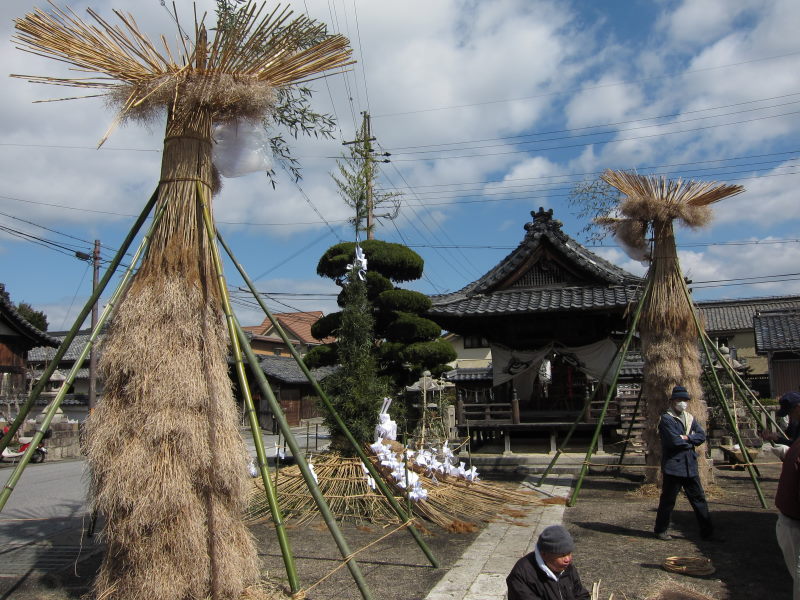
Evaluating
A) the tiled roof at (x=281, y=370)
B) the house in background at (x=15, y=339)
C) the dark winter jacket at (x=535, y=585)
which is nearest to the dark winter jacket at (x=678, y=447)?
the dark winter jacket at (x=535, y=585)

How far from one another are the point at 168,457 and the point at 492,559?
11.5 ft

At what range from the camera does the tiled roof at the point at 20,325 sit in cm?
2111

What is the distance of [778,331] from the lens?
2484 cm

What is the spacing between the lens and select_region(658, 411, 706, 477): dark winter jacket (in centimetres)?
673

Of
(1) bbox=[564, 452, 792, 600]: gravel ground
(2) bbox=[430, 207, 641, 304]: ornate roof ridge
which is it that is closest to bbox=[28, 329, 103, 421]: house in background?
(2) bbox=[430, 207, 641, 304]: ornate roof ridge

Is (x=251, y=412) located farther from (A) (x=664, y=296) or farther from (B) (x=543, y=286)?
(B) (x=543, y=286)

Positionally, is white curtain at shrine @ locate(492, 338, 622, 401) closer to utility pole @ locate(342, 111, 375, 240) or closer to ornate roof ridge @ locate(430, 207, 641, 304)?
ornate roof ridge @ locate(430, 207, 641, 304)

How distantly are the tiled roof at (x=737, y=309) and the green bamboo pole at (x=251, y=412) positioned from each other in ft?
120

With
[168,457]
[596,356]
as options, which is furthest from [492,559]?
[596,356]

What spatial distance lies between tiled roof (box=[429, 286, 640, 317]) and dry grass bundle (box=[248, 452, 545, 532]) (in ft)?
16.8

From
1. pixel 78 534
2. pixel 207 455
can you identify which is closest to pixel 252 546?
pixel 207 455

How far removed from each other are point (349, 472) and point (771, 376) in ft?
75.0

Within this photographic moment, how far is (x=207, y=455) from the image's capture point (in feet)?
13.8

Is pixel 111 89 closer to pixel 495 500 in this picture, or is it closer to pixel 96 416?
pixel 96 416
